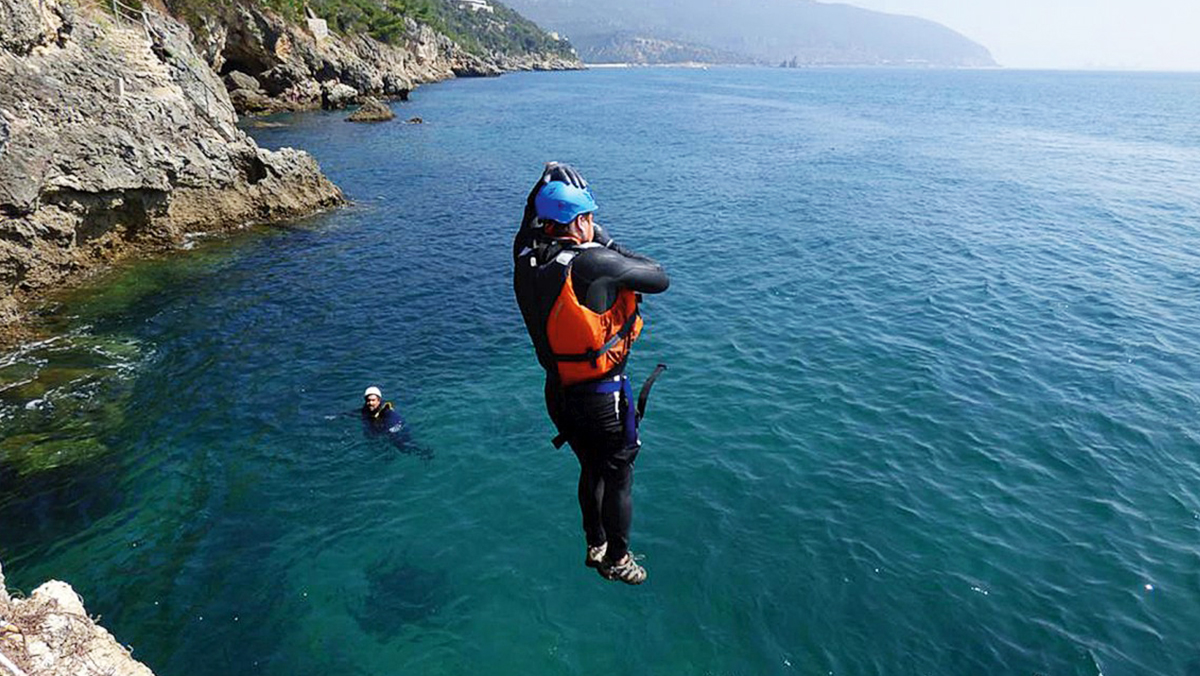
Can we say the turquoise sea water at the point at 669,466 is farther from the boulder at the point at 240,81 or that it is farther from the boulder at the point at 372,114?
the boulder at the point at 240,81

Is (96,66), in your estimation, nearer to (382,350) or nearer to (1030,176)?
(382,350)

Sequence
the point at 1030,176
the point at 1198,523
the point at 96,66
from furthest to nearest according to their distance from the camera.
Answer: the point at 1030,176
the point at 96,66
the point at 1198,523

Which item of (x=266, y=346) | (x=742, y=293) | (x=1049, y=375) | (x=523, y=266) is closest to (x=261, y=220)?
(x=266, y=346)

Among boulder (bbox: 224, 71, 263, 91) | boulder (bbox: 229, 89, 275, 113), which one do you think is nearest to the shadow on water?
boulder (bbox: 229, 89, 275, 113)

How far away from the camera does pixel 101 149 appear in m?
22.4

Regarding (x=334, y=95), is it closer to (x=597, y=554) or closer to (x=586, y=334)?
(x=597, y=554)

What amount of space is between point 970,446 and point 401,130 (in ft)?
200

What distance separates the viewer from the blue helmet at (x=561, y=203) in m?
5.20

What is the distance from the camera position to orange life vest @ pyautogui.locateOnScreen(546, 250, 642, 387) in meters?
5.16

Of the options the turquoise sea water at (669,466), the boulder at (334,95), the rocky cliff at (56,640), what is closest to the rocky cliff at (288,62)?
the boulder at (334,95)

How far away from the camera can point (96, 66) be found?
919 inches

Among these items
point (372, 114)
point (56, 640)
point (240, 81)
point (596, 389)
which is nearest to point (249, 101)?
point (240, 81)

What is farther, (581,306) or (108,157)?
(108,157)

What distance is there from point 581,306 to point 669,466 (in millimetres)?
9977
